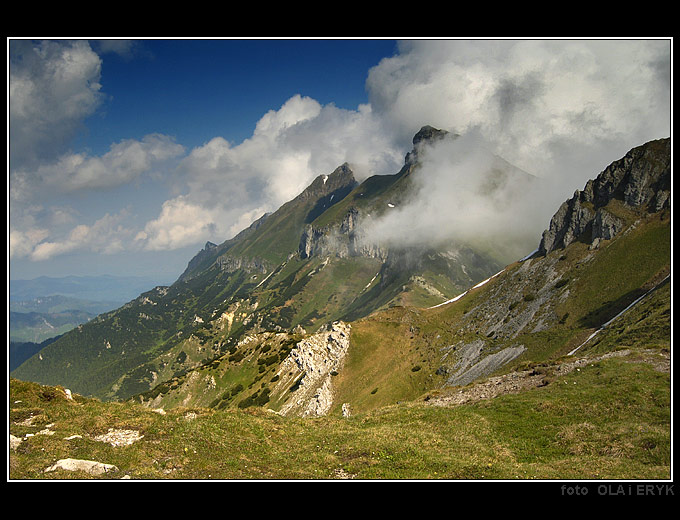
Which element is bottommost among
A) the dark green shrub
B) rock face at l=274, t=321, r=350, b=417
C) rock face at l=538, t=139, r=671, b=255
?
rock face at l=274, t=321, r=350, b=417

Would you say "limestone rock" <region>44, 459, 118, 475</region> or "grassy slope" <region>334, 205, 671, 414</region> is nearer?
"limestone rock" <region>44, 459, 118, 475</region>

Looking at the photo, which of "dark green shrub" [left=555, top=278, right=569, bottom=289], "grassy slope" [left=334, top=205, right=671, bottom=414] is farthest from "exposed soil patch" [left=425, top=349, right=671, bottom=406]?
"dark green shrub" [left=555, top=278, right=569, bottom=289]

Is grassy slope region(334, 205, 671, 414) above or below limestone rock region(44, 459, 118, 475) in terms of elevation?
above

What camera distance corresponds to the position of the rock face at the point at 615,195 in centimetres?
9162

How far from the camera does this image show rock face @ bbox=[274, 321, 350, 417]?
92000mm

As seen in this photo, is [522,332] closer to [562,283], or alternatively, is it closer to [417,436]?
[562,283]

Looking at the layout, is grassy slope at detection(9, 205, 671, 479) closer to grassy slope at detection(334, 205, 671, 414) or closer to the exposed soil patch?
the exposed soil patch

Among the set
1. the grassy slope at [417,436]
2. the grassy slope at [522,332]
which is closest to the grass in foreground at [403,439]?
the grassy slope at [417,436]

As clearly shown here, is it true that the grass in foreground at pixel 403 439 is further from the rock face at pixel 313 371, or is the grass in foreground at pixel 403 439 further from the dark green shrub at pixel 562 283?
the dark green shrub at pixel 562 283

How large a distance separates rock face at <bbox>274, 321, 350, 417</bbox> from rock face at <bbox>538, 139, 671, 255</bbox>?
73.5 meters

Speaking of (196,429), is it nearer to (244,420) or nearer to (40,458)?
(244,420)

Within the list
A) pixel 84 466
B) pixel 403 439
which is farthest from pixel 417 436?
pixel 84 466

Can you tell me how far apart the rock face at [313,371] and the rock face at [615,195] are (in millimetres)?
73483

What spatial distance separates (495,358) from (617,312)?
79.0ft
